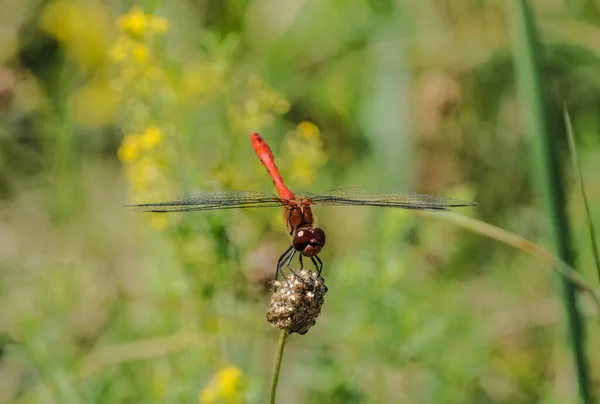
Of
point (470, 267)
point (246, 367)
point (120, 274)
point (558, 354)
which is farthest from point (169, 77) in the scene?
point (558, 354)

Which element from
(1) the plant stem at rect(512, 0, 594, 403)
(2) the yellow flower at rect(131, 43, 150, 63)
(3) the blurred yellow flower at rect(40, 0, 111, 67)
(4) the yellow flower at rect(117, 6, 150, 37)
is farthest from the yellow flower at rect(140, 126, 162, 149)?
(3) the blurred yellow flower at rect(40, 0, 111, 67)

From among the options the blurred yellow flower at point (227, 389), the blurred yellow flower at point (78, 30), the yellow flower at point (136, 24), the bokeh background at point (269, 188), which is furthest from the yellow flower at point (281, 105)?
the blurred yellow flower at point (78, 30)

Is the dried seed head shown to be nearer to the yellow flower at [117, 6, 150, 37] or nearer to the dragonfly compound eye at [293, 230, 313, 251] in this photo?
the dragonfly compound eye at [293, 230, 313, 251]

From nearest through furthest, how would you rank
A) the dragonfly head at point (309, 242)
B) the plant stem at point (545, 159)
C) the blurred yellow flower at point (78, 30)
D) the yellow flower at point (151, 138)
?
1. the plant stem at point (545, 159)
2. the dragonfly head at point (309, 242)
3. the yellow flower at point (151, 138)
4. the blurred yellow flower at point (78, 30)

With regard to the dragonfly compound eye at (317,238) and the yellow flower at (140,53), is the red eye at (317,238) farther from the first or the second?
the yellow flower at (140,53)

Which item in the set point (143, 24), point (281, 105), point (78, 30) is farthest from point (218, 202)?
point (78, 30)
